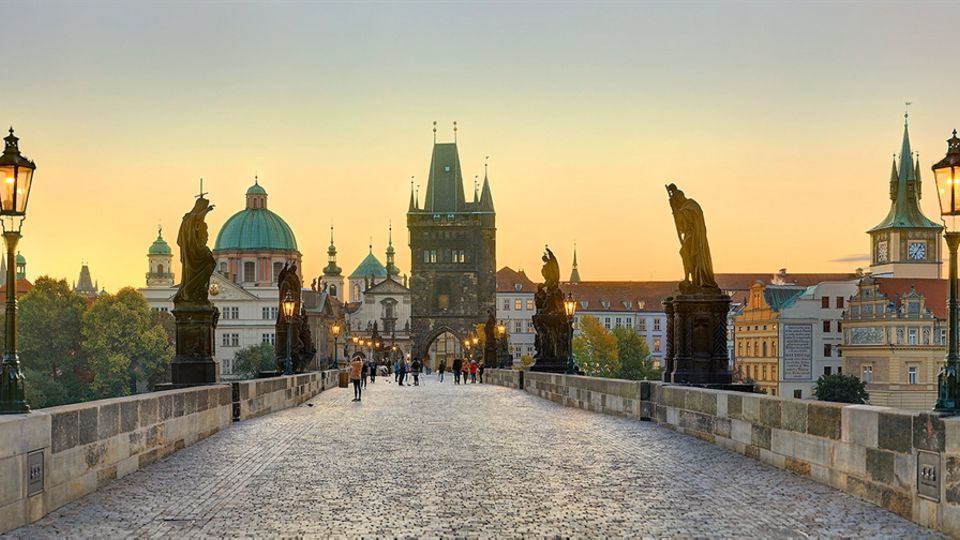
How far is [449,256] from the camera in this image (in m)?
152

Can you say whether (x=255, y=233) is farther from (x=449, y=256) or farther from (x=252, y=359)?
(x=252, y=359)

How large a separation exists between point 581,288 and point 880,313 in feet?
206

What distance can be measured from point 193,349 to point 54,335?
3333 inches

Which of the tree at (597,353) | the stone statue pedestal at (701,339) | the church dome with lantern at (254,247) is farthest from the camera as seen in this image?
the church dome with lantern at (254,247)

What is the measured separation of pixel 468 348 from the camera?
137m

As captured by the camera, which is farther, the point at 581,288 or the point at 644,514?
the point at 581,288

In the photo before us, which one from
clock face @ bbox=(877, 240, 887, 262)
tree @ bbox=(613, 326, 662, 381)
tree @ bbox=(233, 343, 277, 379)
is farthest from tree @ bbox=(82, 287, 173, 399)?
clock face @ bbox=(877, 240, 887, 262)

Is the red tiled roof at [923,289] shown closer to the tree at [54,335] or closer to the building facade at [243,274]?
the building facade at [243,274]

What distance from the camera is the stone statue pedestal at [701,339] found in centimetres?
2184

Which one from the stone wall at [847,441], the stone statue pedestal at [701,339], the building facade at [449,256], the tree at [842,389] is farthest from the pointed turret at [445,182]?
the stone wall at [847,441]

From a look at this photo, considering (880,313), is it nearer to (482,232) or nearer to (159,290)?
(482,232)

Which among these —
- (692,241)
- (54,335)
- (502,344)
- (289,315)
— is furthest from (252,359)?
(692,241)

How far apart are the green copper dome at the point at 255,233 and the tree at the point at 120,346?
59310 millimetres

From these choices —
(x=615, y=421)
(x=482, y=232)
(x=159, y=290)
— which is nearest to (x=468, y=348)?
(x=482, y=232)
